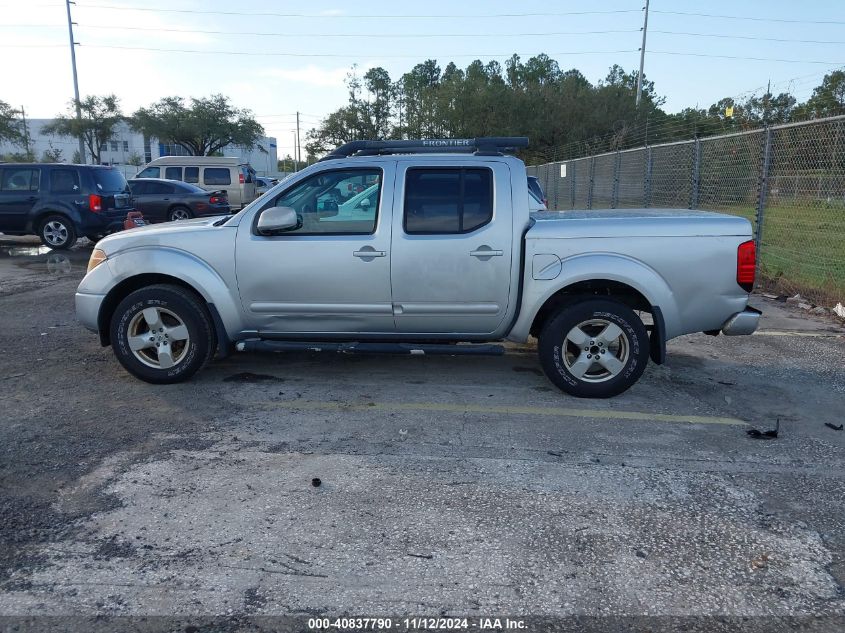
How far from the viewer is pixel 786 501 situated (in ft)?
11.7

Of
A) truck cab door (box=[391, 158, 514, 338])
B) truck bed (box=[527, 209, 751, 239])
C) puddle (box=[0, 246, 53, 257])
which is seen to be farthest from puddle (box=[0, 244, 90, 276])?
truck bed (box=[527, 209, 751, 239])

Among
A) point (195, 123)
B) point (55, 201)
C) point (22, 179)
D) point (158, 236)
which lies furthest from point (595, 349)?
point (195, 123)

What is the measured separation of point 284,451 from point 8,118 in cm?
5666

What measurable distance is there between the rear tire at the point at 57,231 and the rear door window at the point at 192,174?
728 centimetres

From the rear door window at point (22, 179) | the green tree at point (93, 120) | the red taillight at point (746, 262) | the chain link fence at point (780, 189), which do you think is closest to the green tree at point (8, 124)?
the green tree at point (93, 120)

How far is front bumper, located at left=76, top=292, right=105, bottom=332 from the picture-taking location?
5402mm

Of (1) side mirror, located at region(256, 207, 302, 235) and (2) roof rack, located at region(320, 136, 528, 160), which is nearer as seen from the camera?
(1) side mirror, located at region(256, 207, 302, 235)

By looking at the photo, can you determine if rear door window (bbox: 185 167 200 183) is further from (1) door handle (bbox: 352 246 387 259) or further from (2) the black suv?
(1) door handle (bbox: 352 246 387 259)

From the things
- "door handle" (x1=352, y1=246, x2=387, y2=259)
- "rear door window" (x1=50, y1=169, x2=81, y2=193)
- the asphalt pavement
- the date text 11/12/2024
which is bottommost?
the date text 11/12/2024

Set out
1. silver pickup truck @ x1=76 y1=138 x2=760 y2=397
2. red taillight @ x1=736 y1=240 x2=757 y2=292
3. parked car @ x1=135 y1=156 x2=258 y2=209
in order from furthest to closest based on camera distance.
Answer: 1. parked car @ x1=135 y1=156 x2=258 y2=209
2. silver pickup truck @ x1=76 y1=138 x2=760 y2=397
3. red taillight @ x1=736 y1=240 x2=757 y2=292

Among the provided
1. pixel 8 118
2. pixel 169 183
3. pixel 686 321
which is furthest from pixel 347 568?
pixel 8 118

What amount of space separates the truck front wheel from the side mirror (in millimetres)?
2128

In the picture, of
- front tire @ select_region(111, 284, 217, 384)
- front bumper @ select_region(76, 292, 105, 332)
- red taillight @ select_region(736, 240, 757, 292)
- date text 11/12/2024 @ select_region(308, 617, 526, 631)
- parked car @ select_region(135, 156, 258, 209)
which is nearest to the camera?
date text 11/12/2024 @ select_region(308, 617, 526, 631)

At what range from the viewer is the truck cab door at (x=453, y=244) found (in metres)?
5.08
